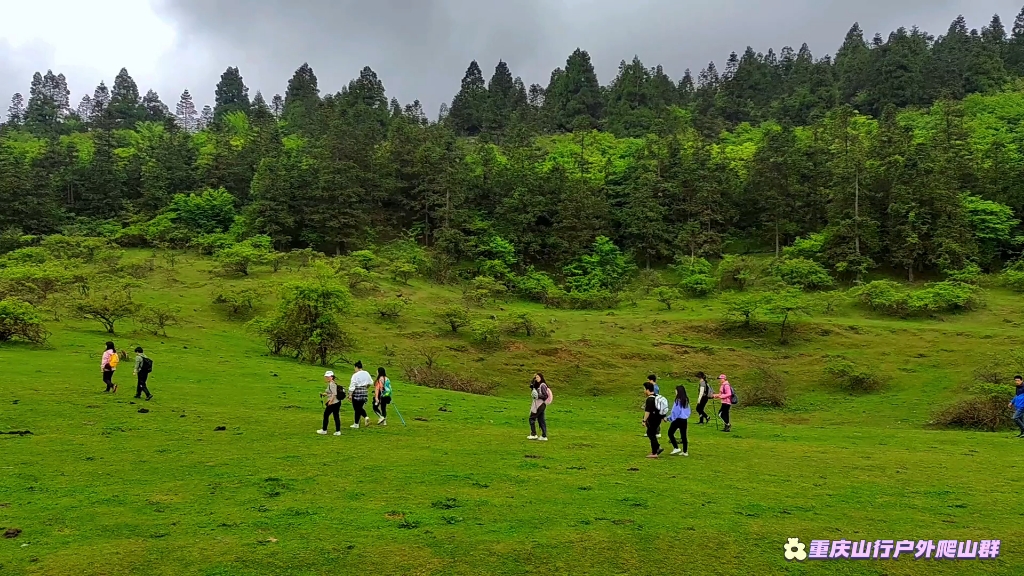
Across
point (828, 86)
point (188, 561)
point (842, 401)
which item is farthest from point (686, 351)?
point (828, 86)

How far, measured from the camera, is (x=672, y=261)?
74.3 m

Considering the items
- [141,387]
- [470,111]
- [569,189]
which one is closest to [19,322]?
[141,387]

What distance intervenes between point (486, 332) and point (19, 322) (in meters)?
26.0

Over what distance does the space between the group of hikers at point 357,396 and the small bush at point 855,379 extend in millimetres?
26513

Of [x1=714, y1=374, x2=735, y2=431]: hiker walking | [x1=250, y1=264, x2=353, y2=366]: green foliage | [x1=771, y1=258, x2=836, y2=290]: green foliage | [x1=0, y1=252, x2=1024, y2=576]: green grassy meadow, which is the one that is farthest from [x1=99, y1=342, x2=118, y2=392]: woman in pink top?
[x1=771, y1=258, x2=836, y2=290]: green foliage

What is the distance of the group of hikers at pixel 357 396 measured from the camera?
57.4 ft

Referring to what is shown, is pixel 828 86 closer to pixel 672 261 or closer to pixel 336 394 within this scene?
pixel 672 261

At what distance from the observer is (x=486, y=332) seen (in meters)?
42.7

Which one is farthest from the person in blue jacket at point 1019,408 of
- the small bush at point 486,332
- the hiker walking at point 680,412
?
the small bush at point 486,332

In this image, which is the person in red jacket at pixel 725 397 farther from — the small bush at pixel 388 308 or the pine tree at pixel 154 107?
the pine tree at pixel 154 107

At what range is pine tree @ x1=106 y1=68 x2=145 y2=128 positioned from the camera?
134625 millimetres

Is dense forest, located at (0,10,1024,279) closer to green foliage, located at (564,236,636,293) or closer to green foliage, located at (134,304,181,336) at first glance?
green foliage, located at (564,236,636,293)

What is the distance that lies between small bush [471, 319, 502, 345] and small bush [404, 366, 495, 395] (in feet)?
22.8

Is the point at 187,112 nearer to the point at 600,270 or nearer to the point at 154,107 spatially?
the point at 154,107
